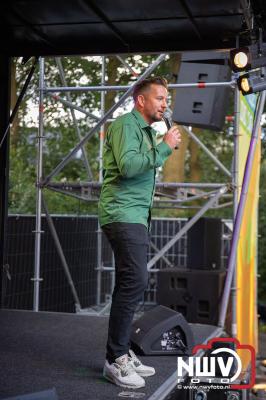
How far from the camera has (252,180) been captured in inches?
267

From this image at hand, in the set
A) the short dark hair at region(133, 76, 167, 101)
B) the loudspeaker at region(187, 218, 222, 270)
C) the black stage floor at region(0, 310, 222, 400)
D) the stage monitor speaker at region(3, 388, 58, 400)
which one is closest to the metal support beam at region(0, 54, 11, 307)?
the black stage floor at region(0, 310, 222, 400)

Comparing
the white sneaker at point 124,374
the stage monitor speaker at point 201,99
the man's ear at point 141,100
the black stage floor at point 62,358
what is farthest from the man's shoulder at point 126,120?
the stage monitor speaker at point 201,99

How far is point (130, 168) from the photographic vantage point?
3416 millimetres

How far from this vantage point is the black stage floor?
11.4 feet

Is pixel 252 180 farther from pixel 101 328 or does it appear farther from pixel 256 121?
pixel 101 328

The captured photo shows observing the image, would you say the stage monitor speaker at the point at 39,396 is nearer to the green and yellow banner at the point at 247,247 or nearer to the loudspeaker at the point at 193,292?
the green and yellow banner at the point at 247,247

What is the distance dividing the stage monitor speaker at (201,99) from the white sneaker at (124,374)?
381cm

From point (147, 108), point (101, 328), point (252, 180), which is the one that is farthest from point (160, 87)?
point (252, 180)

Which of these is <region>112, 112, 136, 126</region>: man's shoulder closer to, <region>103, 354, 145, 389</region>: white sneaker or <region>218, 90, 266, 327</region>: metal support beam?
<region>103, 354, 145, 389</region>: white sneaker

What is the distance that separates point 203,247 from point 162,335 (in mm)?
2956

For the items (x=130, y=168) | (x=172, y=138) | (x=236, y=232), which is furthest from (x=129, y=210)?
(x=236, y=232)

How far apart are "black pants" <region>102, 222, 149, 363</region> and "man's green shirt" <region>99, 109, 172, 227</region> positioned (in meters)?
0.07

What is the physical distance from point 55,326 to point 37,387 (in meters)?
1.95

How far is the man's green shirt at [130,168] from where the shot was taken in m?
3.44
